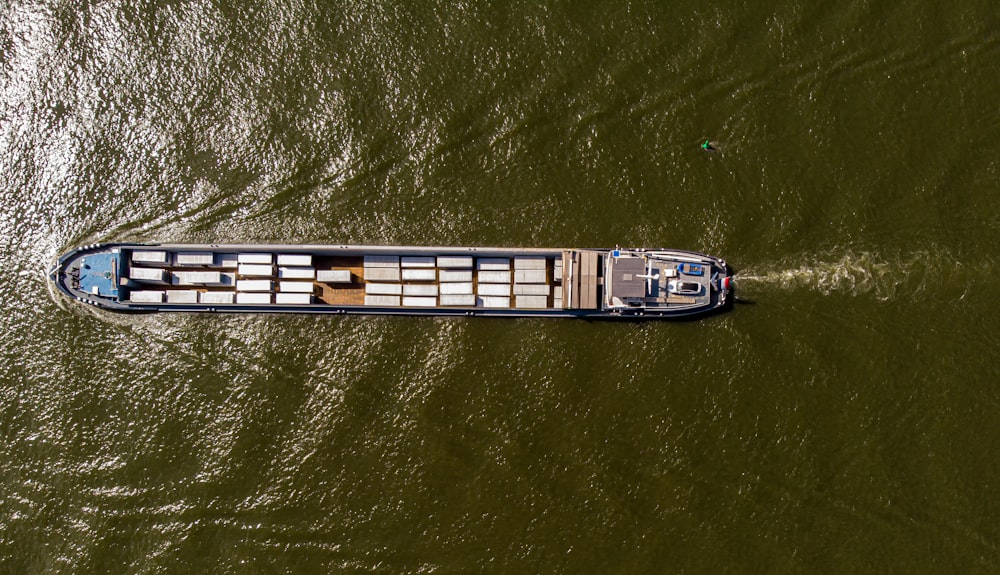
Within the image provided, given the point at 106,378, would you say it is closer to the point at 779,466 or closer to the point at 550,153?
the point at 550,153

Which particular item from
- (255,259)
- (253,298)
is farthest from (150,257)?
(253,298)

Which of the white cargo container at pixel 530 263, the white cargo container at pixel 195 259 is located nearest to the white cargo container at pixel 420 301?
the white cargo container at pixel 530 263

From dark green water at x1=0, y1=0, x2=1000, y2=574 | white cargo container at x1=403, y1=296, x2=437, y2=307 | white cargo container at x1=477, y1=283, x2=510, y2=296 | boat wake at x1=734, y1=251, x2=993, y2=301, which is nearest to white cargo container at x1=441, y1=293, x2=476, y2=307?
white cargo container at x1=403, y1=296, x2=437, y2=307

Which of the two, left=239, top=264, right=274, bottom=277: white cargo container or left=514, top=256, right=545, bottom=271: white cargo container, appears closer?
left=239, top=264, right=274, bottom=277: white cargo container

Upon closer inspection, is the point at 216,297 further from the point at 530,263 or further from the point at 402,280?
the point at 530,263

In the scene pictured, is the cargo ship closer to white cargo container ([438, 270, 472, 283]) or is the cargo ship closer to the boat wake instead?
white cargo container ([438, 270, 472, 283])

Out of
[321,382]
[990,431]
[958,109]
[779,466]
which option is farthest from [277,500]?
[958,109]

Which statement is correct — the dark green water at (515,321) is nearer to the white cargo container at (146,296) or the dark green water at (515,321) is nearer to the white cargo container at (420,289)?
the white cargo container at (146,296)
